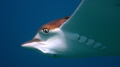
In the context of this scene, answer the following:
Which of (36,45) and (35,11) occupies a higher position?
(35,11)

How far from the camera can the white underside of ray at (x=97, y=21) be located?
41.4 inches

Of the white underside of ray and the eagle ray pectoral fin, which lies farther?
the eagle ray pectoral fin

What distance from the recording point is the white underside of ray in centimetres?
105

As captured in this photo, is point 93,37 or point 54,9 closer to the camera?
point 93,37

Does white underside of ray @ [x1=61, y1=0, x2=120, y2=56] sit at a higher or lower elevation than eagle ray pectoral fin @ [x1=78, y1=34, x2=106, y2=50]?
higher

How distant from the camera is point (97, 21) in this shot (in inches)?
45.2

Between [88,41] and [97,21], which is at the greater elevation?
[97,21]

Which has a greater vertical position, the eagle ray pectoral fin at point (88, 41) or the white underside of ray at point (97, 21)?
the white underside of ray at point (97, 21)

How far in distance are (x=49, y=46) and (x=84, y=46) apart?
0.30 m

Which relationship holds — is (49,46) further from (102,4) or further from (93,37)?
(102,4)

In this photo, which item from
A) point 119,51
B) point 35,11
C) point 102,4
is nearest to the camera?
→ point 102,4

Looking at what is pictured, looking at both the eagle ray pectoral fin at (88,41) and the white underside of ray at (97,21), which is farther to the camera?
the eagle ray pectoral fin at (88,41)

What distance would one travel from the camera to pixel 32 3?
29.4 feet

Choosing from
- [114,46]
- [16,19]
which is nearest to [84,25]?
[114,46]
